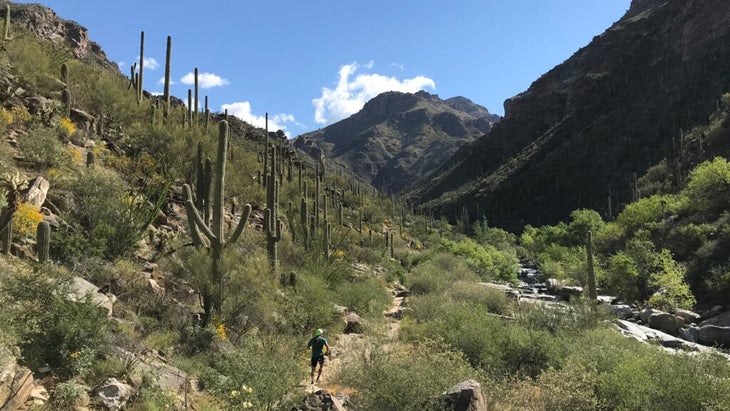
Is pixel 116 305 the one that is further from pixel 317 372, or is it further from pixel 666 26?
pixel 666 26

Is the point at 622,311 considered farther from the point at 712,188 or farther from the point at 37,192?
the point at 37,192

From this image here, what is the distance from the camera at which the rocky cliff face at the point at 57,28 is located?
172ft

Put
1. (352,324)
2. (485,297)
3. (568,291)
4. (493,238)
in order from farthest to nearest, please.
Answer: (493,238)
(568,291)
(485,297)
(352,324)

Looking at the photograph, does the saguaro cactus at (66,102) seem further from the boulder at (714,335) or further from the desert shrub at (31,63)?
the boulder at (714,335)

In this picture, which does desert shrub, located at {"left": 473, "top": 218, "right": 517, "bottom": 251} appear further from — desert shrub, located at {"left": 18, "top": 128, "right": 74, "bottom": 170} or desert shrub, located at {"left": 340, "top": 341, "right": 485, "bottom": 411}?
desert shrub, located at {"left": 340, "top": 341, "right": 485, "bottom": 411}

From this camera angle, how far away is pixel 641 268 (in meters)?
22.8

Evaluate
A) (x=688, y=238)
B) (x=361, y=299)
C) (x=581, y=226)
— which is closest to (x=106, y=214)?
(x=361, y=299)

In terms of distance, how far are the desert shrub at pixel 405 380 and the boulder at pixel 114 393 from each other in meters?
3.17

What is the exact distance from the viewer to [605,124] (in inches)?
2896

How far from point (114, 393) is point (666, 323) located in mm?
16879

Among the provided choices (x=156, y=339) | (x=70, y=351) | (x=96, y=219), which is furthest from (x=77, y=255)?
(x=70, y=351)

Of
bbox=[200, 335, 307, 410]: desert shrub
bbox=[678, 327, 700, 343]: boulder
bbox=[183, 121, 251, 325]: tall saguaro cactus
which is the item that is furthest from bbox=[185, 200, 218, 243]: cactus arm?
bbox=[678, 327, 700, 343]: boulder

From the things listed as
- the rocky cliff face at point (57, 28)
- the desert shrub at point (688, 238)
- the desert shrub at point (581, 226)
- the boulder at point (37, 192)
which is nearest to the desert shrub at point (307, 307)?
the boulder at point (37, 192)

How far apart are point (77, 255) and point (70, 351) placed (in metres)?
3.70
